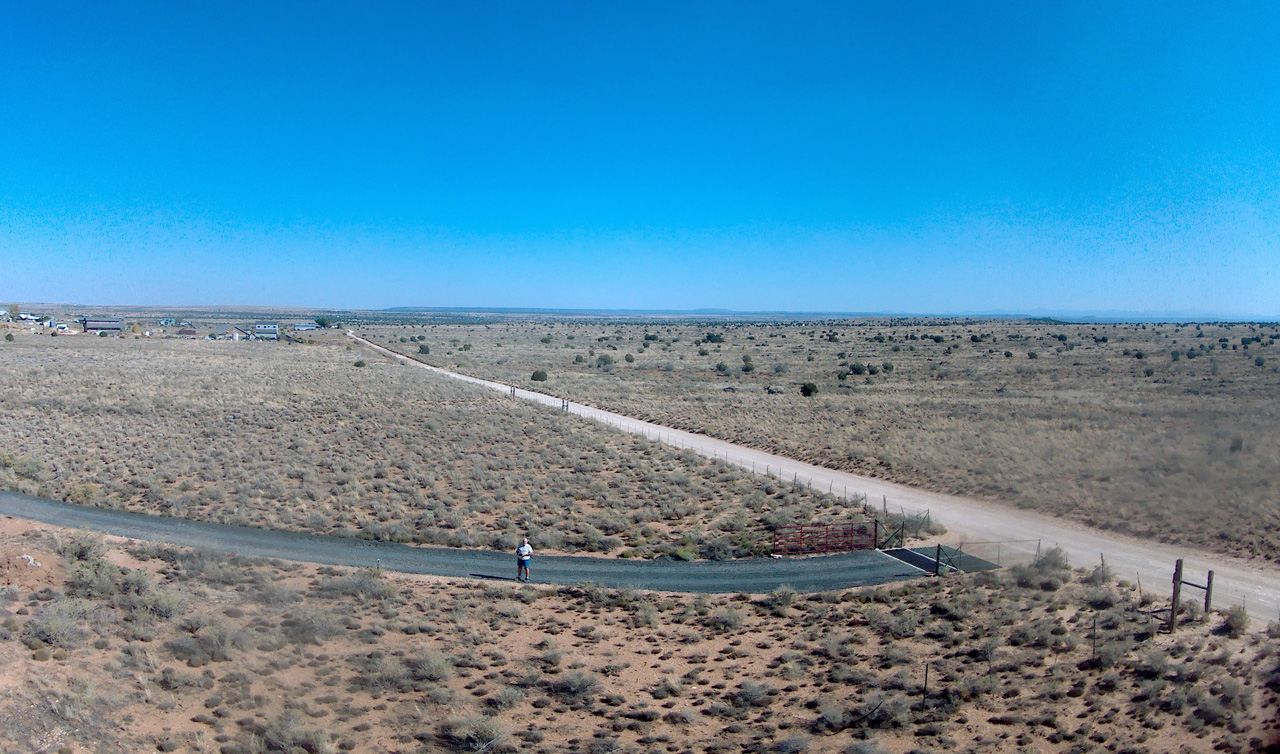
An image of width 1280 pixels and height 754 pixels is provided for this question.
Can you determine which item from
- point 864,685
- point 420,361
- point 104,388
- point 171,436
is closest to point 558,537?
point 864,685

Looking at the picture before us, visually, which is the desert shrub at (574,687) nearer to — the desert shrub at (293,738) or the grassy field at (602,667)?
the grassy field at (602,667)

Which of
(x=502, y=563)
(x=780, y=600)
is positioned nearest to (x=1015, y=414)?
(x=780, y=600)

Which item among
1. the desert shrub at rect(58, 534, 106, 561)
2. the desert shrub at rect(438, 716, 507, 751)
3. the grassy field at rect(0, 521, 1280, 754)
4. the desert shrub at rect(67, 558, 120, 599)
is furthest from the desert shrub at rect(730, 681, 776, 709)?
the desert shrub at rect(58, 534, 106, 561)

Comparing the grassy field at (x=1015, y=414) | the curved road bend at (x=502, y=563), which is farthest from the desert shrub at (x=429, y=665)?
the grassy field at (x=1015, y=414)

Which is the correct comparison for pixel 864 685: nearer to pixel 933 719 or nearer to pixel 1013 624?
pixel 933 719

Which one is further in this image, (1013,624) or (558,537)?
(558,537)

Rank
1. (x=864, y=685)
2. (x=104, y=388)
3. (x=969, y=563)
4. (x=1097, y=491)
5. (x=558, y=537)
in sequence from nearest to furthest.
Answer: (x=864, y=685), (x=969, y=563), (x=1097, y=491), (x=558, y=537), (x=104, y=388)

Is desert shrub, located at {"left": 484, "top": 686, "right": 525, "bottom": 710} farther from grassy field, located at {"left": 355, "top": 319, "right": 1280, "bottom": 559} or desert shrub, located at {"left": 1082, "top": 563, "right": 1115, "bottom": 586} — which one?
grassy field, located at {"left": 355, "top": 319, "right": 1280, "bottom": 559}
